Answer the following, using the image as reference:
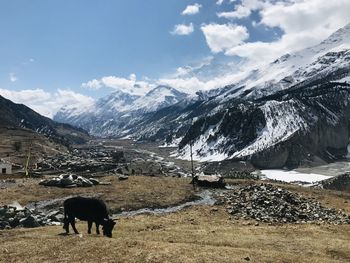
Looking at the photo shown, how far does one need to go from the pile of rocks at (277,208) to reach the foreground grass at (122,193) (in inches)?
315

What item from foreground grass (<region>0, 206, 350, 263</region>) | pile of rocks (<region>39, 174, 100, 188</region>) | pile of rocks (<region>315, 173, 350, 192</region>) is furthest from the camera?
pile of rocks (<region>315, 173, 350, 192</region>)

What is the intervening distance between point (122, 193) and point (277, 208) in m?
23.0

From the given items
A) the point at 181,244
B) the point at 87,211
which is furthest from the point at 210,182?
the point at 181,244

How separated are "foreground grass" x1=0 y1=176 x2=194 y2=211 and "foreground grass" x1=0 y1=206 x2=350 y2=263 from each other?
14109mm

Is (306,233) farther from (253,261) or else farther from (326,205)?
(326,205)

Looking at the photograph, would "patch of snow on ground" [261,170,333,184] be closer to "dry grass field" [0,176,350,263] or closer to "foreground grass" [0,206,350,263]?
"dry grass field" [0,176,350,263]

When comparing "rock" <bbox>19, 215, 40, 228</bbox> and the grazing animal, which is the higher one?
the grazing animal

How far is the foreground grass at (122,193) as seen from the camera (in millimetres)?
61188

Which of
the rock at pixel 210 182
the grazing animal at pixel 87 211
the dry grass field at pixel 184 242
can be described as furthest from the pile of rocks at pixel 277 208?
the grazing animal at pixel 87 211

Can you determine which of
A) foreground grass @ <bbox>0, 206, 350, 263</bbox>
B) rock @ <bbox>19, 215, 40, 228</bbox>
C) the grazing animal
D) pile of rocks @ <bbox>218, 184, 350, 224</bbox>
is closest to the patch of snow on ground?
pile of rocks @ <bbox>218, 184, 350, 224</bbox>

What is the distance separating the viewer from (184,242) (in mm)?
32938

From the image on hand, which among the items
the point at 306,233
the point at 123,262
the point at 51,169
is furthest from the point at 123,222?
the point at 51,169

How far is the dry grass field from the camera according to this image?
25.9m

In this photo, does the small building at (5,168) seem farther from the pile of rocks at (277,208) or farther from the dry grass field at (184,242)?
the pile of rocks at (277,208)
